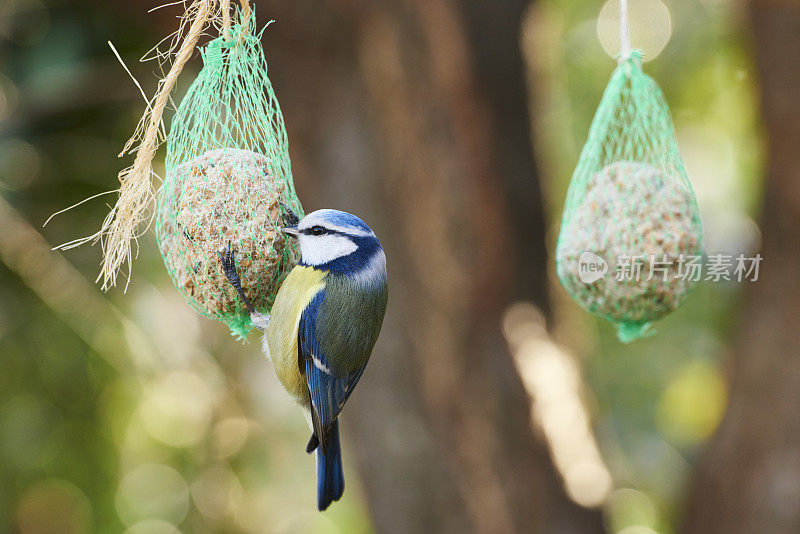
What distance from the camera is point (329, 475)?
1924 millimetres

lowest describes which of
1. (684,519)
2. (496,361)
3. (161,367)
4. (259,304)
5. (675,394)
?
(675,394)

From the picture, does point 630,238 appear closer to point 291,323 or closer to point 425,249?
point 291,323

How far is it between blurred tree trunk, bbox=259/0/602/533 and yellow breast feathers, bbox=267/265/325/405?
5.40 feet

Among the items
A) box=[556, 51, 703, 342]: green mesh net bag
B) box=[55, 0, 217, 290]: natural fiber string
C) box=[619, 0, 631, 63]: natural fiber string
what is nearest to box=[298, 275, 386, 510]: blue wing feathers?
box=[55, 0, 217, 290]: natural fiber string

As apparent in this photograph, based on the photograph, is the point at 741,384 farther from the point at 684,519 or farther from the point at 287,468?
the point at 287,468

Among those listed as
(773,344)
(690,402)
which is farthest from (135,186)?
(690,402)

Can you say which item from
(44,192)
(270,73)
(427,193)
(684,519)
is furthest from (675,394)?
(44,192)

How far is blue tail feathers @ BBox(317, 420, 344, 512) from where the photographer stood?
6.29 ft

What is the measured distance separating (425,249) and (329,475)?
1.76 m

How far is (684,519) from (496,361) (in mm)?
1201

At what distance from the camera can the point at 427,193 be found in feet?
11.7

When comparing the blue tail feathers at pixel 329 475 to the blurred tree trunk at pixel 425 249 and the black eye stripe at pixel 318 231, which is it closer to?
the black eye stripe at pixel 318 231

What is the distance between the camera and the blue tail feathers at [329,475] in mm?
1916

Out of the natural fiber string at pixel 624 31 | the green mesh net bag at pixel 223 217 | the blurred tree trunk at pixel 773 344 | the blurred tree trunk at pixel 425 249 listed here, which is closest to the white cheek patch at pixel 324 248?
the green mesh net bag at pixel 223 217
